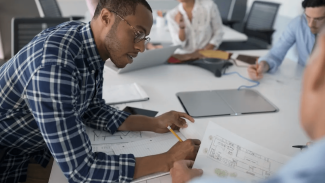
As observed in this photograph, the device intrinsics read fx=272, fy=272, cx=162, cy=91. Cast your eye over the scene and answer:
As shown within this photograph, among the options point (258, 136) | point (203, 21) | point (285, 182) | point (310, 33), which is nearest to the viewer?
point (285, 182)

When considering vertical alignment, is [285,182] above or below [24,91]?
above

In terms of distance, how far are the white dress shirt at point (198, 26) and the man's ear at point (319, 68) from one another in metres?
2.18

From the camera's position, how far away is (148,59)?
179 cm

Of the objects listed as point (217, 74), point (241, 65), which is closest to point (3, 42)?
point (217, 74)

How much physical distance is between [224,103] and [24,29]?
1.42 m

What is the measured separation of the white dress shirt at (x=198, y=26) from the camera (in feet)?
8.58

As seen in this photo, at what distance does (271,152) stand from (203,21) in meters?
1.92

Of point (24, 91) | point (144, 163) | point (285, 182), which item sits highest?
point (285, 182)

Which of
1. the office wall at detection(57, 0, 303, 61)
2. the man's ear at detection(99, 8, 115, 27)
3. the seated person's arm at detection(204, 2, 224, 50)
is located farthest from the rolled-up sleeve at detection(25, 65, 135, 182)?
the office wall at detection(57, 0, 303, 61)

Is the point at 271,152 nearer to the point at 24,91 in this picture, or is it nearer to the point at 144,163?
the point at 144,163

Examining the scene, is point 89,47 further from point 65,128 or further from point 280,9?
point 280,9

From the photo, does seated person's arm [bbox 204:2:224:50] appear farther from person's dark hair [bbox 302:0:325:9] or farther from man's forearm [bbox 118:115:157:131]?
man's forearm [bbox 118:115:157:131]

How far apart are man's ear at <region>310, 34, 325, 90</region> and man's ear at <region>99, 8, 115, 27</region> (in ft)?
2.37

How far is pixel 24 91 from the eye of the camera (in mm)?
852
